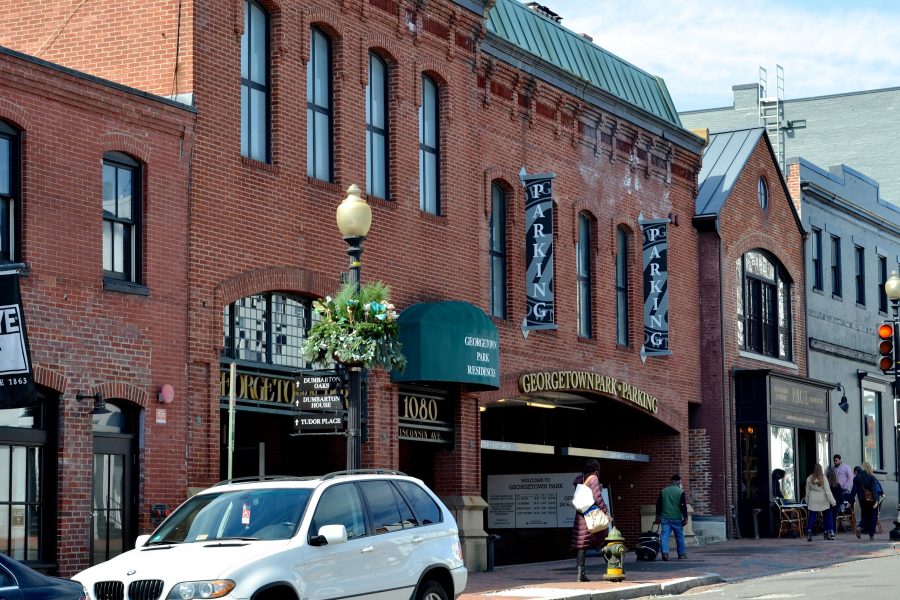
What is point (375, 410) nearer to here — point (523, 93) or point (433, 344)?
point (433, 344)

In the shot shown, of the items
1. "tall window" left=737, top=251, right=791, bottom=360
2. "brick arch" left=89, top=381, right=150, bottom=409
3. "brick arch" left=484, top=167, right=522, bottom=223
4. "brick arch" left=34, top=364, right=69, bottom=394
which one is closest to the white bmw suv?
"brick arch" left=34, top=364, right=69, bottom=394

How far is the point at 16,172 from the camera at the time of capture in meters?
17.5

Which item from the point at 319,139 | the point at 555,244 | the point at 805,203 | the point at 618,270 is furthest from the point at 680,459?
the point at 319,139

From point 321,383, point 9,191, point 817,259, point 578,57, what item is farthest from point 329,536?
point 817,259

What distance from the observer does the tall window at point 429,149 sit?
25047 millimetres

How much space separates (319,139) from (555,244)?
7.58 m

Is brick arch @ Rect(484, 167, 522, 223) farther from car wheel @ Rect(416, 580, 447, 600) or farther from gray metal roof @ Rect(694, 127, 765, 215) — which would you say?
car wheel @ Rect(416, 580, 447, 600)

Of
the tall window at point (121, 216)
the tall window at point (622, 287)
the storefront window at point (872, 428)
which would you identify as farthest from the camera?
the storefront window at point (872, 428)

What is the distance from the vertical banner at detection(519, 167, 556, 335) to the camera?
27.3m

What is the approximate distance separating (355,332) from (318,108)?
632 cm

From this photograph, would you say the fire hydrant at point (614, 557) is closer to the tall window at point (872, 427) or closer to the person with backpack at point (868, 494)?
the person with backpack at point (868, 494)

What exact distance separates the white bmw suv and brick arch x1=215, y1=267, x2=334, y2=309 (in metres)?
5.77

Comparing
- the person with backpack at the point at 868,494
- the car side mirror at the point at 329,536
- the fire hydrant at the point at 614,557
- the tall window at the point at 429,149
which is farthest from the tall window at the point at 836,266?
the car side mirror at the point at 329,536

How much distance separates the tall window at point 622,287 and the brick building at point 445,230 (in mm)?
58
